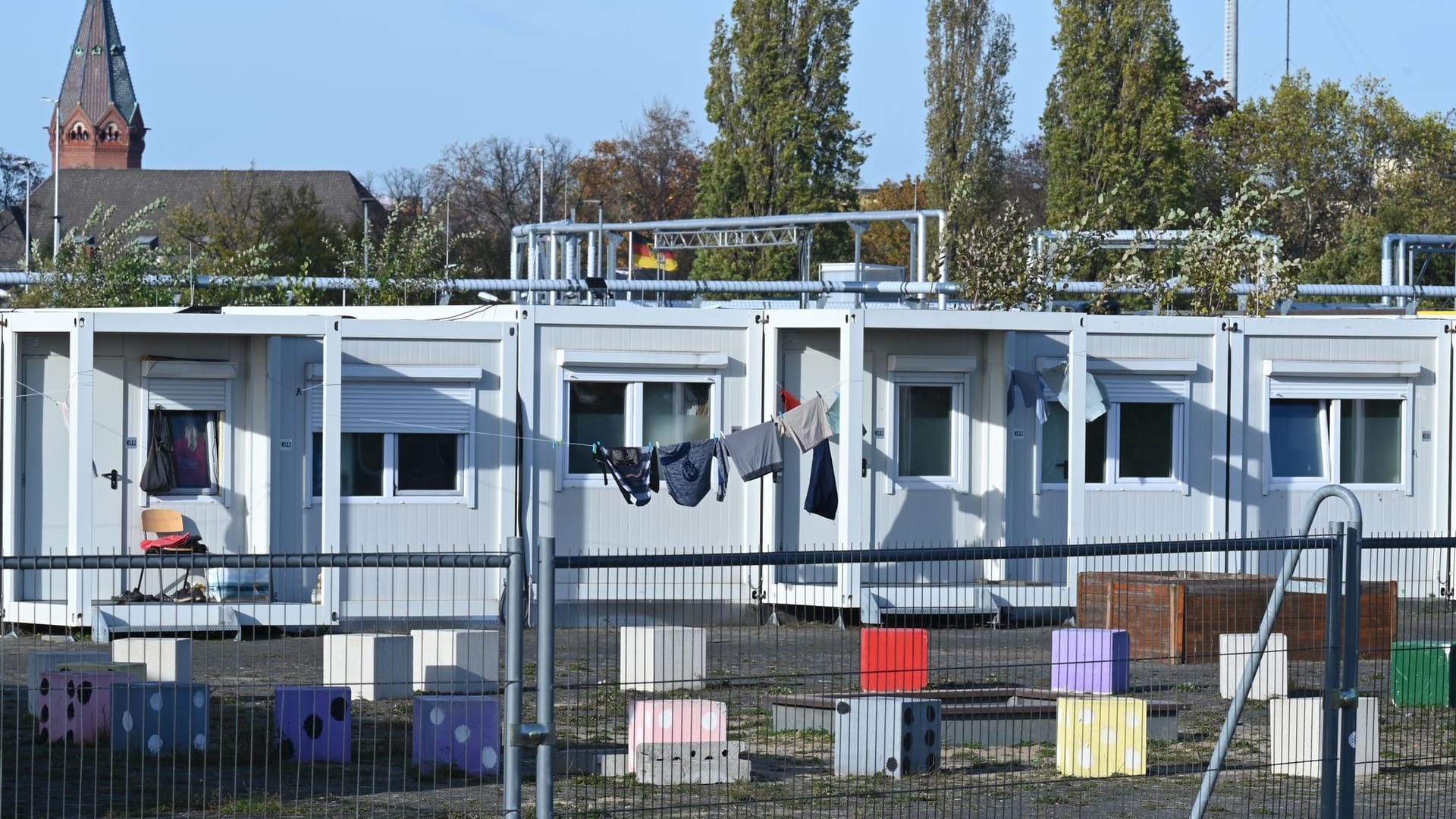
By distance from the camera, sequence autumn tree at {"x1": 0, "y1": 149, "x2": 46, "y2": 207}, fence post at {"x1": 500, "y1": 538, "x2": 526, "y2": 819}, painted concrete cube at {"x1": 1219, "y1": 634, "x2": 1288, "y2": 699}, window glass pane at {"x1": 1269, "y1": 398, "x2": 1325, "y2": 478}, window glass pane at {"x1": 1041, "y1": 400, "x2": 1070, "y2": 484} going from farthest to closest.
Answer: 1. autumn tree at {"x1": 0, "y1": 149, "x2": 46, "y2": 207}
2. window glass pane at {"x1": 1269, "y1": 398, "x2": 1325, "y2": 478}
3. window glass pane at {"x1": 1041, "y1": 400, "x2": 1070, "y2": 484}
4. painted concrete cube at {"x1": 1219, "y1": 634, "x2": 1288, "y2": 699}
5. fence post at {"x1": 500, "y1": 538, "x2": 526, "y2": 819}

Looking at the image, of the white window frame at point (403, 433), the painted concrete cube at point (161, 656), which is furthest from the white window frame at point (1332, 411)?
the painted concrete cube at point (161, 656)

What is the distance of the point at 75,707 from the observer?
10352 mm

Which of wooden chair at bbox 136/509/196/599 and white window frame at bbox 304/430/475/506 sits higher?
white window frame at bbox 304/430/475/506

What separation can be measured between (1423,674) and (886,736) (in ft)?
14.8

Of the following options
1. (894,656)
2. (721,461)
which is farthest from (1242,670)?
(721,461)

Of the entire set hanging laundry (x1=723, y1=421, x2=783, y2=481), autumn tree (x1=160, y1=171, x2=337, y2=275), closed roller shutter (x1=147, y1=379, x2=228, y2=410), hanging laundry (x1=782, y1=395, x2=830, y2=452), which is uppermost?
autumn tree (x1=160, y1=171, x2=337, y2=275)

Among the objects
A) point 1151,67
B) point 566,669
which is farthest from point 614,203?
point 566,669

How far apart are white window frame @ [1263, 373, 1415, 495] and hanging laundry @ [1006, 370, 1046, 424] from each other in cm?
240

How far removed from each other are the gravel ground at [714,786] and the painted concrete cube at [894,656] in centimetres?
25

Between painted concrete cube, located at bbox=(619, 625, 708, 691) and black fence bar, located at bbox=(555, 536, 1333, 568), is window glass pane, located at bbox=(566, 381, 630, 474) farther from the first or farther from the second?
black fence bar, located at bbox=(555, 536, 1333, 568)

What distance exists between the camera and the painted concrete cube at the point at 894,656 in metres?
11.3

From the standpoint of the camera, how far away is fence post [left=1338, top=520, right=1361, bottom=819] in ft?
26.0

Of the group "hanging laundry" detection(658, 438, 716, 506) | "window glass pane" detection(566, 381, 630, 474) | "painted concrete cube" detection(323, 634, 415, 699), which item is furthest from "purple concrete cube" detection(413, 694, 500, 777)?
"window glass pane" detection(566, 381, 630, 474)

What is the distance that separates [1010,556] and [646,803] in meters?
2.38
